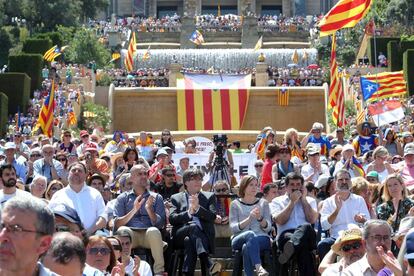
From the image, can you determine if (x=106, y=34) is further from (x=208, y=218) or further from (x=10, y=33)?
(x=208, y=218)

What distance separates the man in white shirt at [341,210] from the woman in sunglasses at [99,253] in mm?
4198

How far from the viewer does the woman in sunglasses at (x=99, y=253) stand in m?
10.5

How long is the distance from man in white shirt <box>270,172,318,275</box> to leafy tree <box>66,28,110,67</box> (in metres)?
48.8

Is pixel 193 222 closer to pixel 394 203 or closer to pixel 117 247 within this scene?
pixel 394 203

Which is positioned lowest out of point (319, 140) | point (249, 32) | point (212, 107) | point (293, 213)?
point (212, 107)

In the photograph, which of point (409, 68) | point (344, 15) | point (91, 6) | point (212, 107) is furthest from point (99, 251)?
point (91, 6)

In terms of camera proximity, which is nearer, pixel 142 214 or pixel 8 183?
pixel 8 183

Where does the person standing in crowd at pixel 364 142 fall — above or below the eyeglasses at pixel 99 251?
below

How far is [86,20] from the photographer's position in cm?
8794

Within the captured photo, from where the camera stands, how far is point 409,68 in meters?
47.5

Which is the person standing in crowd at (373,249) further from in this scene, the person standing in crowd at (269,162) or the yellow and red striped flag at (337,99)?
the yellow and red striped flag at (337,99)

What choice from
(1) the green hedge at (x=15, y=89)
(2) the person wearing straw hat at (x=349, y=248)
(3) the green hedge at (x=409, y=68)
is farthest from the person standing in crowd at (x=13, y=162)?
(3) the green hedge at (x=409, y=68)

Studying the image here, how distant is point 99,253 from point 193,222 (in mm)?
4660

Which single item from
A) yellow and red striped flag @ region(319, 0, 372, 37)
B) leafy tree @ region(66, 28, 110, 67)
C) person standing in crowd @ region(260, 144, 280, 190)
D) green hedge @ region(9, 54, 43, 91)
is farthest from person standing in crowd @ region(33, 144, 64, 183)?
leafy tree @ region(66, 28, 110, 67)
